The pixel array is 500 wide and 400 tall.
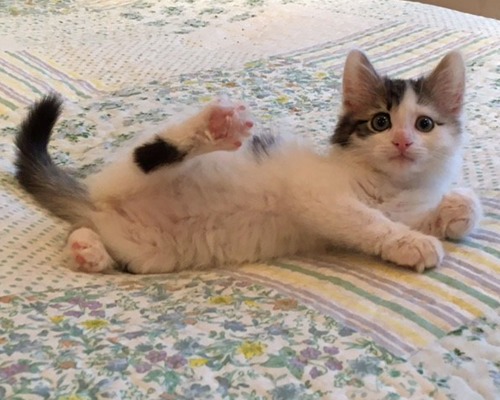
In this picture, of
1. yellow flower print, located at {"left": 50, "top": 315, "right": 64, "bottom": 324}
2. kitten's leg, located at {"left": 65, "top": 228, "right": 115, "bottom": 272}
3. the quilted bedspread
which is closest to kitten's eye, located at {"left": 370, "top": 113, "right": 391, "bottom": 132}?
the quilted bedspread

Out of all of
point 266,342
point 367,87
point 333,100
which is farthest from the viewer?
point 333,100

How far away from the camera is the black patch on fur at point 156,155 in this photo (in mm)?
1150

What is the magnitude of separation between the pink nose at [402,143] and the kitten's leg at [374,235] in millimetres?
111

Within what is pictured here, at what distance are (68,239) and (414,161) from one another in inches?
23.2

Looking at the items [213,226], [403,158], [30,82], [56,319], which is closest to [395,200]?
[403,158]

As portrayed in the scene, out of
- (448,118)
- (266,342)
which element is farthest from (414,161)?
(266,342)

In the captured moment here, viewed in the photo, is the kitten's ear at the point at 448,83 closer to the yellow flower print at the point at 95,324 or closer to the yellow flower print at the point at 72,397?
the yellow flower print at the point at 95,324

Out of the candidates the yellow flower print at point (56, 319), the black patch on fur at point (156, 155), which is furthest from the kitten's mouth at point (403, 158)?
the yellow flower print at point (56, 319)

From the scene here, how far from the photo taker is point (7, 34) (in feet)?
7.37

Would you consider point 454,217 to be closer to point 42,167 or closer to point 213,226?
point 213,226

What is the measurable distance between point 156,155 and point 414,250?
1.44 ft

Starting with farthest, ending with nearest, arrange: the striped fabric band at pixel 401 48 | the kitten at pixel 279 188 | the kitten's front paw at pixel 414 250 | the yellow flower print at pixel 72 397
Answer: the striped fabric band at pixel 401 48 < the kitten at pixel 279 188 < the kitten's front paw at pixel 414 250 < the yellow flower print at pixel 72 397

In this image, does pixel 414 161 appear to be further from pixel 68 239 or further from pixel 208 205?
pixel 68 239

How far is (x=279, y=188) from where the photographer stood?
1235mm
